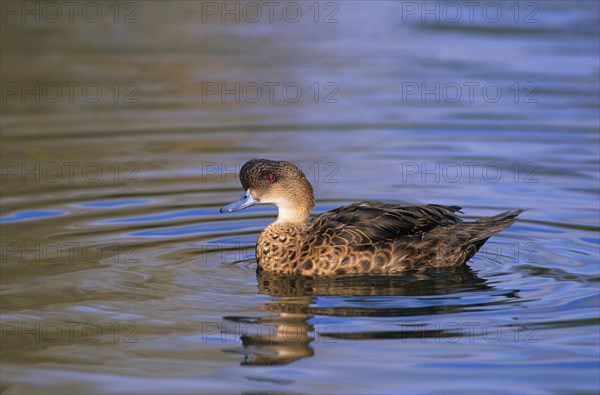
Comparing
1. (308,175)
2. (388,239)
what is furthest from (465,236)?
(308,175)

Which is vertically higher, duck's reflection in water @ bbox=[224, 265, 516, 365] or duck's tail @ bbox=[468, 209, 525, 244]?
duck's tail @ bbox=[468, 209, 525, 244]

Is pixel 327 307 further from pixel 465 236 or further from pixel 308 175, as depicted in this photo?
pixel 308 175

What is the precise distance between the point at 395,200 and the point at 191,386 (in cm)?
500

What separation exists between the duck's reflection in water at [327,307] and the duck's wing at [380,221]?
1.16ft

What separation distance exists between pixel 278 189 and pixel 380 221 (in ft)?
3.01

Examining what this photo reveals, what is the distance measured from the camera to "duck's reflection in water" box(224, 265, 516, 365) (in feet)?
26.7

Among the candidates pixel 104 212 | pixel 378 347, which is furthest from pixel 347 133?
pixel 378 347

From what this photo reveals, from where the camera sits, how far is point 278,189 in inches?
405

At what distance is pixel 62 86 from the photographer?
57.1ft

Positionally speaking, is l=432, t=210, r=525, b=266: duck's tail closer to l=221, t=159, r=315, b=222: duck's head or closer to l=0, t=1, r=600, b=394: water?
l=0, t=1, r=600, b=394: water

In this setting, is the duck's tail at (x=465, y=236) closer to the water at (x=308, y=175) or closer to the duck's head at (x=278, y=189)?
the water at (x=308, y=175)

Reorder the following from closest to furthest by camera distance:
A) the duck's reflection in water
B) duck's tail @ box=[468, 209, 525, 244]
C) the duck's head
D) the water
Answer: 1. the water
2. the duck's reflection in water
3. duck's tail @ box=[468, 209, 525, 244]
4. the duck's head

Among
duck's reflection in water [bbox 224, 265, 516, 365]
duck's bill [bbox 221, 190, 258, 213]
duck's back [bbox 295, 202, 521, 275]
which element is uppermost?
duck's bill [bbox 221, 190, 258, 213]

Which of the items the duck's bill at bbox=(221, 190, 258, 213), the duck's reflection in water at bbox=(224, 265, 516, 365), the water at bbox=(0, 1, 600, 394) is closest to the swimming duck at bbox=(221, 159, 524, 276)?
the duck's bill at bbox=(221, 190, 258, 213)
